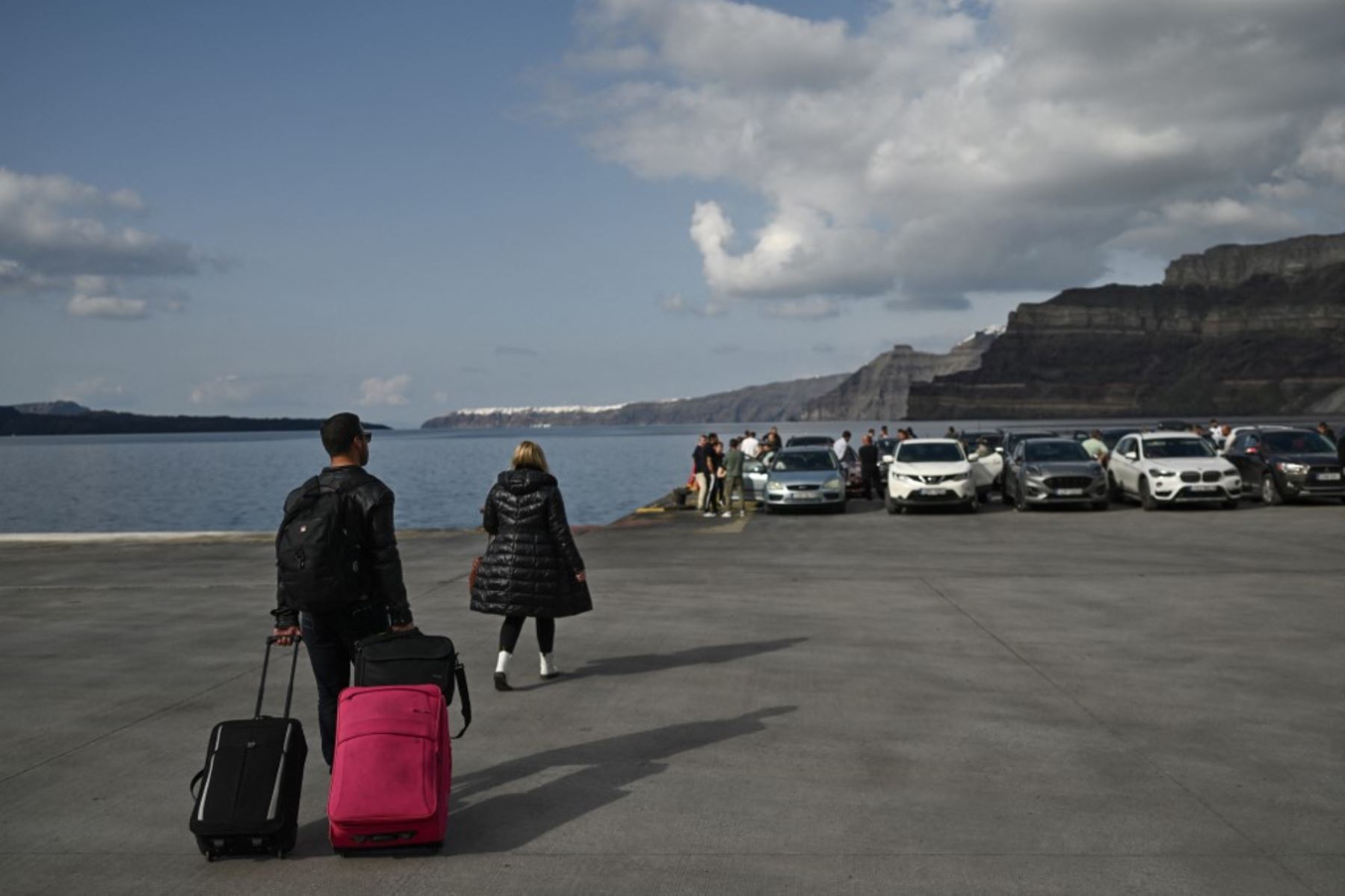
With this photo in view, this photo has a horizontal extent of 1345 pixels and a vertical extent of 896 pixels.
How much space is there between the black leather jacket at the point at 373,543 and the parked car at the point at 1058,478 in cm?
2194

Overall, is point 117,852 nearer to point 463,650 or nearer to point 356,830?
point 356,830

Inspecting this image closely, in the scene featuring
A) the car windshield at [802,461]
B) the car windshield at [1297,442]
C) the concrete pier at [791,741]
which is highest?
the car windshield at [1297,442]

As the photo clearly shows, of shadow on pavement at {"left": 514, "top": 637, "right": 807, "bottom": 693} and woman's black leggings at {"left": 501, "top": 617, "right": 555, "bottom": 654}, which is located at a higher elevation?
woman's black leggings at {"left": 501, "top": 617, "right": 555, "bottom": 654}

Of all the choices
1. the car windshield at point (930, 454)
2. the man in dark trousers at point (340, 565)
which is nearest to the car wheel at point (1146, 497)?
the car windshield at point (930, 454)

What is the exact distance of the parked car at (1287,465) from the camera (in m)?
25.5

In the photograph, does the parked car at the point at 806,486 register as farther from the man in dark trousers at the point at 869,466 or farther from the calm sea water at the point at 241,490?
the calm sea water at the point at 241,490

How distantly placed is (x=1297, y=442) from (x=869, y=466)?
32.3 feet

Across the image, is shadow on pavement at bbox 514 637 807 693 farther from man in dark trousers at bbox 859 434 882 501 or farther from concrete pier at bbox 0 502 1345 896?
man in dark trousers at bbox 859 434 882 501

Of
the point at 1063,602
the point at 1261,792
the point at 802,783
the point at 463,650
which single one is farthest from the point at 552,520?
the point at 1063,602

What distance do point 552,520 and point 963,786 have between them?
136 inches

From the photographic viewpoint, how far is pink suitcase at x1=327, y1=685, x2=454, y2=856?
491 centimetres

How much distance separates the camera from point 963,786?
5867mm

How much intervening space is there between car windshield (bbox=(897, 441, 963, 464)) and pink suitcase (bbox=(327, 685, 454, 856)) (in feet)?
73.8

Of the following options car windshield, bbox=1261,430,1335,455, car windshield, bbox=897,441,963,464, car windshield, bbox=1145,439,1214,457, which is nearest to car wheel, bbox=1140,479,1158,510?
car windshield, bbox=1145,439,1214,457
